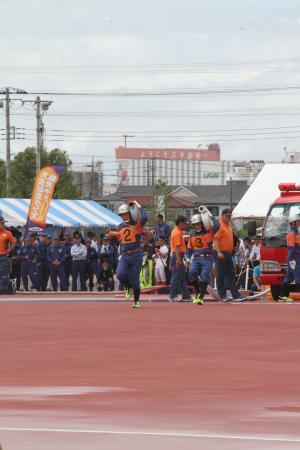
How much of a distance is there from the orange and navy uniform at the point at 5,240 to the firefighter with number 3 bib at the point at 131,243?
5221mm

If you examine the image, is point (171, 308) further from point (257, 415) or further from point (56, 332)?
point (257, 415)

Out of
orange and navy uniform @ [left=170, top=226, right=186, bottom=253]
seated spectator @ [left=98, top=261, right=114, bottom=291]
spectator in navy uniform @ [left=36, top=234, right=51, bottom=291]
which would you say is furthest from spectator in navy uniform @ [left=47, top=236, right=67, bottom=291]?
orange and navy uniform @ [left=170, top=226, right=186, bottom=253]

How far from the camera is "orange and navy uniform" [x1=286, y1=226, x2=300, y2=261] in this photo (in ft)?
93.5

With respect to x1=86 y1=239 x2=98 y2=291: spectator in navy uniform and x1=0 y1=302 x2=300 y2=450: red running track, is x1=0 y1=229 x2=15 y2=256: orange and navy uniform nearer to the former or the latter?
x1=0 y1=302 x2=300 y2=450: red running track

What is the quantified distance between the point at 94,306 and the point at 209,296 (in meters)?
4.73

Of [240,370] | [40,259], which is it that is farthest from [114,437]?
[40,259]

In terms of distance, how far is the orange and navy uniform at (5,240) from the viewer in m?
31.6

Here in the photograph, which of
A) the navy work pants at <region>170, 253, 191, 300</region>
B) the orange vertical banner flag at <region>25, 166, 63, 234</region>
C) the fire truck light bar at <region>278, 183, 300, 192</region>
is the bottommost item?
the navy work pants at <region>170, 253, 191, 300</region>

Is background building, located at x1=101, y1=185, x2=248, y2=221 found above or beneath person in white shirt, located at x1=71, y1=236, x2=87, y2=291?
above

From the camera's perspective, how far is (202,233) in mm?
27766

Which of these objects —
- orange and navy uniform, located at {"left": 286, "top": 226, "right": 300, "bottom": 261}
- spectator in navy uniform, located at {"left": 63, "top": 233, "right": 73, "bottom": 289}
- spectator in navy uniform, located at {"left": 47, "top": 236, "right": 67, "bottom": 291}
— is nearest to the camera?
orange and navy uniform, located at {"left": 286, "top": 226, "right": 300, "bottom": 261}

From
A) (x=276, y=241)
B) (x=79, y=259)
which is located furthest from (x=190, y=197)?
(x=276, y=241)

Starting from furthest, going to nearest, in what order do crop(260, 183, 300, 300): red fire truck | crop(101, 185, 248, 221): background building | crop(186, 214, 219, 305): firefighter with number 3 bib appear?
crop(101, 185, 248, 221): background building → crop(260, 183, 300, 300): red fire truck → crop(186, 214, 219, 305): firefighter with number 3 bib

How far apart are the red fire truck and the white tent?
598 centimetres
